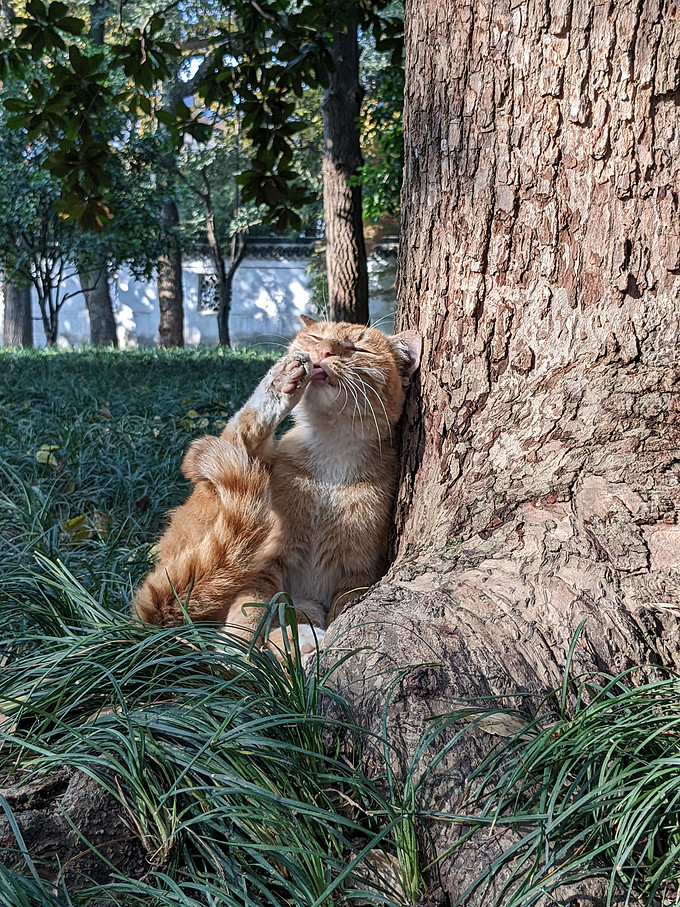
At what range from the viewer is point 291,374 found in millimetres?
2574

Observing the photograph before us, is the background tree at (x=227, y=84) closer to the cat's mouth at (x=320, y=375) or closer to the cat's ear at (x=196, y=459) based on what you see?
the cat's mouth at (x=320, y=375)

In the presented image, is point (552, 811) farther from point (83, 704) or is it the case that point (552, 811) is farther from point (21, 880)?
point (83, 704)

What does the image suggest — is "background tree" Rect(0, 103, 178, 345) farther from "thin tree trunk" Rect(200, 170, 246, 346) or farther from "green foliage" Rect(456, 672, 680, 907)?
"green foliage" Rect(456, 672, 680, 907)

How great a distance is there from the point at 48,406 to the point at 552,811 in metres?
5.36

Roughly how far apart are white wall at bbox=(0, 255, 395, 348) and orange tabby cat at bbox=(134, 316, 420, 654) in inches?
1198

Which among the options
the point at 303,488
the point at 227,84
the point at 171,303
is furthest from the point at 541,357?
the point at 171,303

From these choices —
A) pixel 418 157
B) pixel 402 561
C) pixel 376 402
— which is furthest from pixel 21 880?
pixel 418 157

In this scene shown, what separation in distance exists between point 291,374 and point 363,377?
293 mm

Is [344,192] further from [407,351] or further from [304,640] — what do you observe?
[304,640]

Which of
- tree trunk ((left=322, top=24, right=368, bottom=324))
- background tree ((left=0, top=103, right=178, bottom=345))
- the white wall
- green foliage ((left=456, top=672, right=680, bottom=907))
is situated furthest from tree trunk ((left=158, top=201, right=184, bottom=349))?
green foliage ((left=456, top=672, right=680, bottom=907))

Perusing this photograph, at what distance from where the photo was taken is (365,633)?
6.27 feet

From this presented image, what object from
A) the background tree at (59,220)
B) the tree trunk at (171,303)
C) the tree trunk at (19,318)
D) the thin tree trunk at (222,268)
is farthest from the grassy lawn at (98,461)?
the tree trunk at (19,318)

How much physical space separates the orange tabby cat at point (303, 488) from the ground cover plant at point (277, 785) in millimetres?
499

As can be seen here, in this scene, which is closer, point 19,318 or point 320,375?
point 320,375
